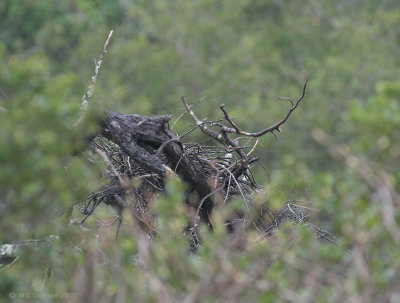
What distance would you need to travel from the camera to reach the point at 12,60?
87.4 inches

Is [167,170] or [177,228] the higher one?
[167,170]

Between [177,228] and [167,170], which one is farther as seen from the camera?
[167,170]

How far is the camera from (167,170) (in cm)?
372

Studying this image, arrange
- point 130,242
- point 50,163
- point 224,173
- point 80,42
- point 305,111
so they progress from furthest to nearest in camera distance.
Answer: point 80,42 → point 305,111 → point 224,173 → point 130,242 → point 50,163

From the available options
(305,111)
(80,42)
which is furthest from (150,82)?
(305,111)

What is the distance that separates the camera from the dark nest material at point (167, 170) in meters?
3.70

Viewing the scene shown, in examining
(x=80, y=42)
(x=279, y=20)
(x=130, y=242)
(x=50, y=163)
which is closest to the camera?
(x=50, y=163)

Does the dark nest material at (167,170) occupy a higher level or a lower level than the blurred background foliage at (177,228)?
higher

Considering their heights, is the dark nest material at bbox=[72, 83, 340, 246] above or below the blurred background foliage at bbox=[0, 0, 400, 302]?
above

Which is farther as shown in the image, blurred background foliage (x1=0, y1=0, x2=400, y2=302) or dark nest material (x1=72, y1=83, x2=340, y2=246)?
dark nest material (x1=72, y1=83, x2=340, y2=246)

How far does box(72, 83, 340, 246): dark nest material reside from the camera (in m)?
3.70

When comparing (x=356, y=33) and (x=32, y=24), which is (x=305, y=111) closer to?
(x=356, y=33)

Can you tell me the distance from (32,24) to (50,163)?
553 inches

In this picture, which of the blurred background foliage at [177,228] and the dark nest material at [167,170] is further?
the dark nest material at [167,170]
